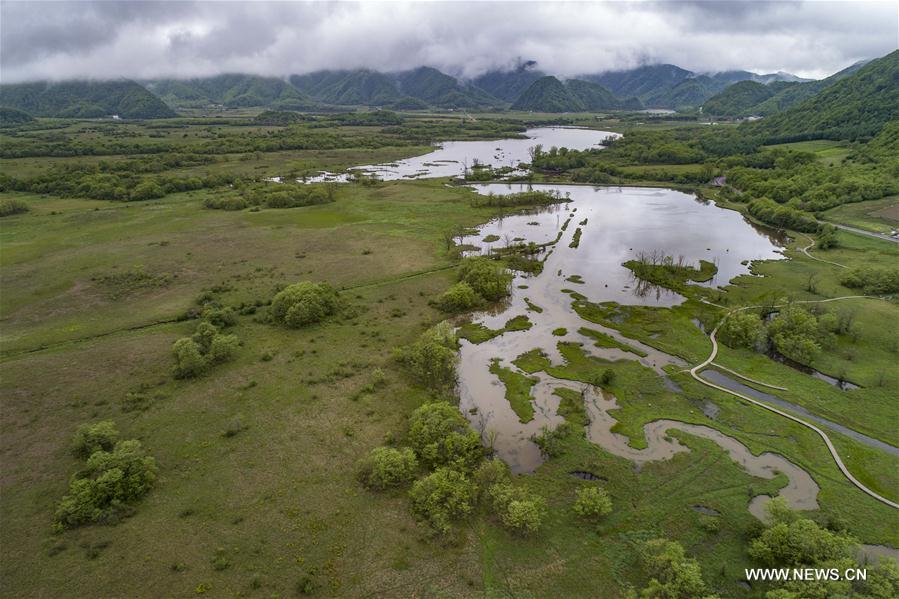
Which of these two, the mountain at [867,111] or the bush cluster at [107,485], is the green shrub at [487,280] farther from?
the mountain at [867,111]

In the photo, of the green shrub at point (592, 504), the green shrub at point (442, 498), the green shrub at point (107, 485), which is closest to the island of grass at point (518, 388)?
the green shrub at point (592, 504)

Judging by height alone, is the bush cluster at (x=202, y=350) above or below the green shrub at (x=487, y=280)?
below

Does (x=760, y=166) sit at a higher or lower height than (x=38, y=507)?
higher

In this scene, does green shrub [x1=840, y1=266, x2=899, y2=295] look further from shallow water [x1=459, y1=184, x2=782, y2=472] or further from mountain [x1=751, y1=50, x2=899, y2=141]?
mountain [x1=751, y1=50, x2=899, y2=141]

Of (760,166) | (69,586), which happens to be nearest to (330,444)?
(69,586)

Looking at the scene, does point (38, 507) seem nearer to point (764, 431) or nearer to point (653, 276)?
point (764, 431)

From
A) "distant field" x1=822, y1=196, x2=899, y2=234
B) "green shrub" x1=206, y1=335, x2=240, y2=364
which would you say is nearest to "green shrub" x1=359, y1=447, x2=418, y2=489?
"green shrub" x1=206, y1=335, x2=240, y2=364
